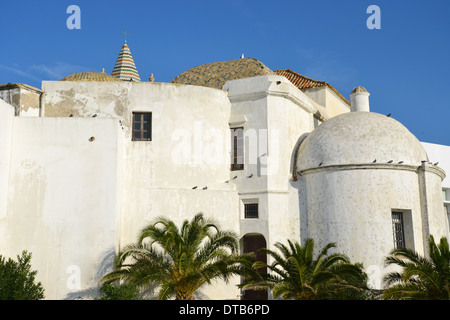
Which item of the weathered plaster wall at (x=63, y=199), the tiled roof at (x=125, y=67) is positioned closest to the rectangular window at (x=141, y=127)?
the weathered plaster wall at (x=63, y=199)

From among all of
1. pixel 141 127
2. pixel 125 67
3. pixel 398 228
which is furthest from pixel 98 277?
pixel 125 67

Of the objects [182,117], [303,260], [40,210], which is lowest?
[303,260]

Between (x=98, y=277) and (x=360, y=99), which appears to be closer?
(x=98, y=277)

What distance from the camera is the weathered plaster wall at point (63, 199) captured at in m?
16.9

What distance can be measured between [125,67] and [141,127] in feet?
84.6

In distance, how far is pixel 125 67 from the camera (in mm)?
44375

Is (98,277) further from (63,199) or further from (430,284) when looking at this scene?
(430,284)

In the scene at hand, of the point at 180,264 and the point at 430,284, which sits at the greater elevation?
the point at 180,264

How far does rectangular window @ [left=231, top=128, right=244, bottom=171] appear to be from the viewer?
826 inches

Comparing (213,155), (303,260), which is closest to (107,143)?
(213,155)
